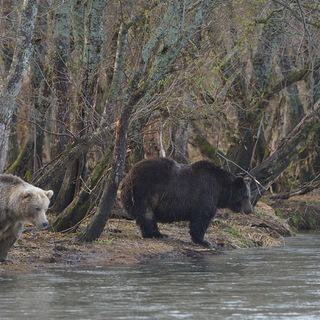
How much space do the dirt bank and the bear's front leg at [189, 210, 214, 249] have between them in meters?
0.18

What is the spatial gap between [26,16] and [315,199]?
14.3 metres

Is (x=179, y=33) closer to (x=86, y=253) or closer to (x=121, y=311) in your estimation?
(x=86, y=253)

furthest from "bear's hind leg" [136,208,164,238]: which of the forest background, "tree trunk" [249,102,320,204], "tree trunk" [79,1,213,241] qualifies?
"tree trunk" [249,102,320,204]

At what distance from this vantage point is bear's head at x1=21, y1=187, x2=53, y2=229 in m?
10.4

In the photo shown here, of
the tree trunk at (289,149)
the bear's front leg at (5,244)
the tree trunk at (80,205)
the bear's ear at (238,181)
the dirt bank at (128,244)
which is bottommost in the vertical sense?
the dirt bank at (128,244)

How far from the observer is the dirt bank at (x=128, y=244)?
11445mm

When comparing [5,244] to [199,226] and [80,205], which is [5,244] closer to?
[80,205]

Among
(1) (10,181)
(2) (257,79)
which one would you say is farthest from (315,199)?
(1) (10,181)

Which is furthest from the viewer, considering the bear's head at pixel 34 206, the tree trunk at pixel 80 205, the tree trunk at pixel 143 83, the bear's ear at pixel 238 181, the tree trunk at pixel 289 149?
the tree trunk at pixel 289 149

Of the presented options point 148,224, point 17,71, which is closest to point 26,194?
point 17,71

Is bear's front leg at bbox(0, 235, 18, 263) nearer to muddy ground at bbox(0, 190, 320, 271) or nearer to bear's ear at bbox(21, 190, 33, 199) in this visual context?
muddy ground at bbox(0, 190, 320, 271)

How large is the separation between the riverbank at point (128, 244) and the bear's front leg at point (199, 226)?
19cm

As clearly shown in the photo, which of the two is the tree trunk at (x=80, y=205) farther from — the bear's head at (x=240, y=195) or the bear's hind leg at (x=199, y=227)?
the bear's head at (x=240, y=195)

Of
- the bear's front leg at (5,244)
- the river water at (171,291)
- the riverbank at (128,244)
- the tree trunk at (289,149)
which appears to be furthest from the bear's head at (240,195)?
the bear's front leg at (5,244)
